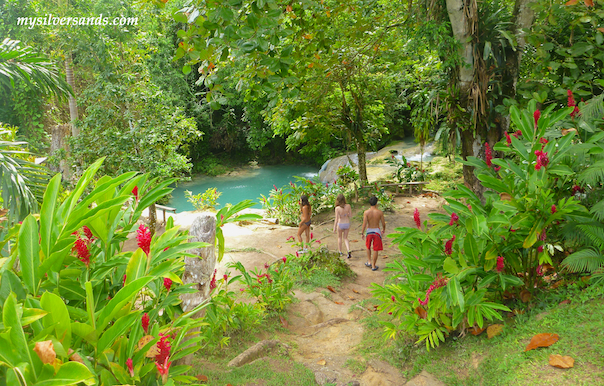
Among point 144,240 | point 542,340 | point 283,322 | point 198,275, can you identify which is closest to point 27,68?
point 198,275

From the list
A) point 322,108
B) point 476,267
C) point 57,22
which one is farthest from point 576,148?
point 57,22

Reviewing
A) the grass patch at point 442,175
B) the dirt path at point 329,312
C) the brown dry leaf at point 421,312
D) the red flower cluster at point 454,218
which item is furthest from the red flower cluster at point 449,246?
the grass patch at point 442,175

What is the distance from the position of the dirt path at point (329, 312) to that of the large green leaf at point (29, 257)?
217 cm

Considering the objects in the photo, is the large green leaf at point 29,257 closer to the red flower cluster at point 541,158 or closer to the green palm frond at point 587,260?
the red flower cluster at point 541,158

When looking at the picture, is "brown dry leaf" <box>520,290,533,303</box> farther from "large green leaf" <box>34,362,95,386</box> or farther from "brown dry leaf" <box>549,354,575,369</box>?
"large green leaf" <box>34,362,95,386</box>

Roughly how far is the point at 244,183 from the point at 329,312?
14944 mm

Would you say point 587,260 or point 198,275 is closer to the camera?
point 587,260

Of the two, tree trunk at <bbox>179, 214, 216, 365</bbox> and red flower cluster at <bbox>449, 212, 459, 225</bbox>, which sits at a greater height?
red flower cluster at <bbox>449, 212, 459, 225</bbox>

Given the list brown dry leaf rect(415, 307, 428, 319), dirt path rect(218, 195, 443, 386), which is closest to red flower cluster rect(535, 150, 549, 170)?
brown dry leaf rect(415, 307, 428, 319)

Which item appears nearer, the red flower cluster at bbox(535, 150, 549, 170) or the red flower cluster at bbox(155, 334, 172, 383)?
the red flower cluster at bbox(155, 334, 172, 383)

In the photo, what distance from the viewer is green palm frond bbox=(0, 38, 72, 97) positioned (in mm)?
4859

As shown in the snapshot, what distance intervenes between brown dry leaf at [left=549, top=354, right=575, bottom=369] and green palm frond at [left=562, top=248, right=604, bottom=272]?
0.58 metres

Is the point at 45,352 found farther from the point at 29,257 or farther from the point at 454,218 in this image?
the point at 454,218

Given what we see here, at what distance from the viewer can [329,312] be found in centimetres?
471
